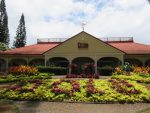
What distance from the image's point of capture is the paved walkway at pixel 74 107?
15.8 metres

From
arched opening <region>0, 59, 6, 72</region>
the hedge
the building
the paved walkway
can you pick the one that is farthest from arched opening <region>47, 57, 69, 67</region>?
the paved walkway

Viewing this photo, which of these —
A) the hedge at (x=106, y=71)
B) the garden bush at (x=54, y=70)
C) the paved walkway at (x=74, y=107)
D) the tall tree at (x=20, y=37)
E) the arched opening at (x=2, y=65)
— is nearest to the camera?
the paved walkway at (x=74, y=107)

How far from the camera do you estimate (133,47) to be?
43844 millimetres

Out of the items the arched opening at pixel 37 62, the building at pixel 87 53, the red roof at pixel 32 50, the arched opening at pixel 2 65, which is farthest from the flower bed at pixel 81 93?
the arched opening at pixel 2 65

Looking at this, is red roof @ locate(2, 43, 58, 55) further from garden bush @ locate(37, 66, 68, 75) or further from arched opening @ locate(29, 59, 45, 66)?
garden bush @ locate(37, 66, 68, 75)

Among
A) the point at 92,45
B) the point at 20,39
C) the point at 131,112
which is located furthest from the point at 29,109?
the point at 20,39

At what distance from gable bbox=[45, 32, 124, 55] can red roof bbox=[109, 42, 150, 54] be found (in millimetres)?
4021

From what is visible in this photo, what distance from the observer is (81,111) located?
15.7 metres

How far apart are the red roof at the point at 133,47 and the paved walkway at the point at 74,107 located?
79.7 feet

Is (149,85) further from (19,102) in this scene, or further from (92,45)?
(92,45)

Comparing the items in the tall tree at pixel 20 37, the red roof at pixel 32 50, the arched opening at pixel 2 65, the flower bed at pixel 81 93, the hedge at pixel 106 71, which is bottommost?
the flower bed at pixel 81 93

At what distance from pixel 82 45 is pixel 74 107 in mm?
24030

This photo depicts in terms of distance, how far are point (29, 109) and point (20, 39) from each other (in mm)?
66335

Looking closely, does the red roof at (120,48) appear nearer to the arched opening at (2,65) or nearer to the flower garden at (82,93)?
the arched opening at (2,65)
